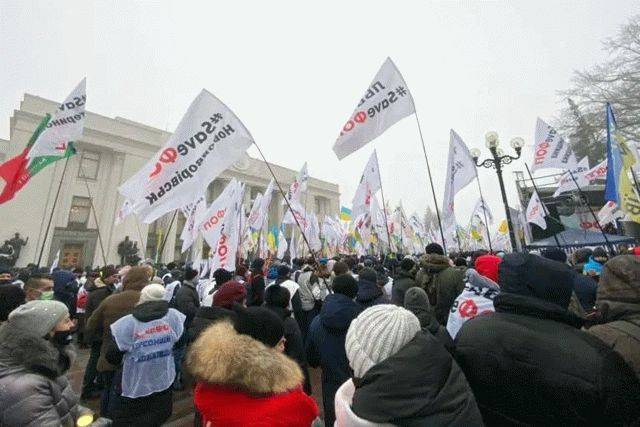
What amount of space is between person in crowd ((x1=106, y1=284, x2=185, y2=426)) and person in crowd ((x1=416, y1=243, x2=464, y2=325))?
307 cm

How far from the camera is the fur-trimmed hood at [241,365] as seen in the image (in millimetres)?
1428

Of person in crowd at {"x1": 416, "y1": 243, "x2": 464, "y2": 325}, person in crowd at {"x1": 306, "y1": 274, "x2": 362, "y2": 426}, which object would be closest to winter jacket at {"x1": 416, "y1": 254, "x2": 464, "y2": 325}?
person in crowd at {"x1": 416, "y1": 243, "x2": 464, "y2": 325}

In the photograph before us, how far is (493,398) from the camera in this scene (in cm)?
134

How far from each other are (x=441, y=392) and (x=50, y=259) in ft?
108

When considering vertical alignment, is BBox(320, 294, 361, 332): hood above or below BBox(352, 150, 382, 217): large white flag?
below

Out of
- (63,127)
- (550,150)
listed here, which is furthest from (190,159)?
(550,150)

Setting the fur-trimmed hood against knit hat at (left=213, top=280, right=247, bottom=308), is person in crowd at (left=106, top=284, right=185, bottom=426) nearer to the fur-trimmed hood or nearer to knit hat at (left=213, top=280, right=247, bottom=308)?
knit hat at (left=213, top=280, right=247, bottom=308)

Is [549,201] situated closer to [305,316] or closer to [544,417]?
[305,316]

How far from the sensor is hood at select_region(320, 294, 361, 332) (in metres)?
2.90

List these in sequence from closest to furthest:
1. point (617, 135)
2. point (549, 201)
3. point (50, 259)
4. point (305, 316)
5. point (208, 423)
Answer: point (208, 423)
point (617, 135)
point (305, 316)
point (549, 201)
point (50, 259)

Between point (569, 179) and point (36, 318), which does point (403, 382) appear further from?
point (569, 179)

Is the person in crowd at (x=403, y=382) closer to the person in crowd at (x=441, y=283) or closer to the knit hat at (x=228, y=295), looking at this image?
the knit hat at (x=228, y=295)

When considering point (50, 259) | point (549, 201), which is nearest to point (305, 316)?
point (549, 201)

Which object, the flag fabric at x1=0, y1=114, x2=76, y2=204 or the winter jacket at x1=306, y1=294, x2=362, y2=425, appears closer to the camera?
the winter jacket at x1=306, y1=294, x2=362, y2=425
